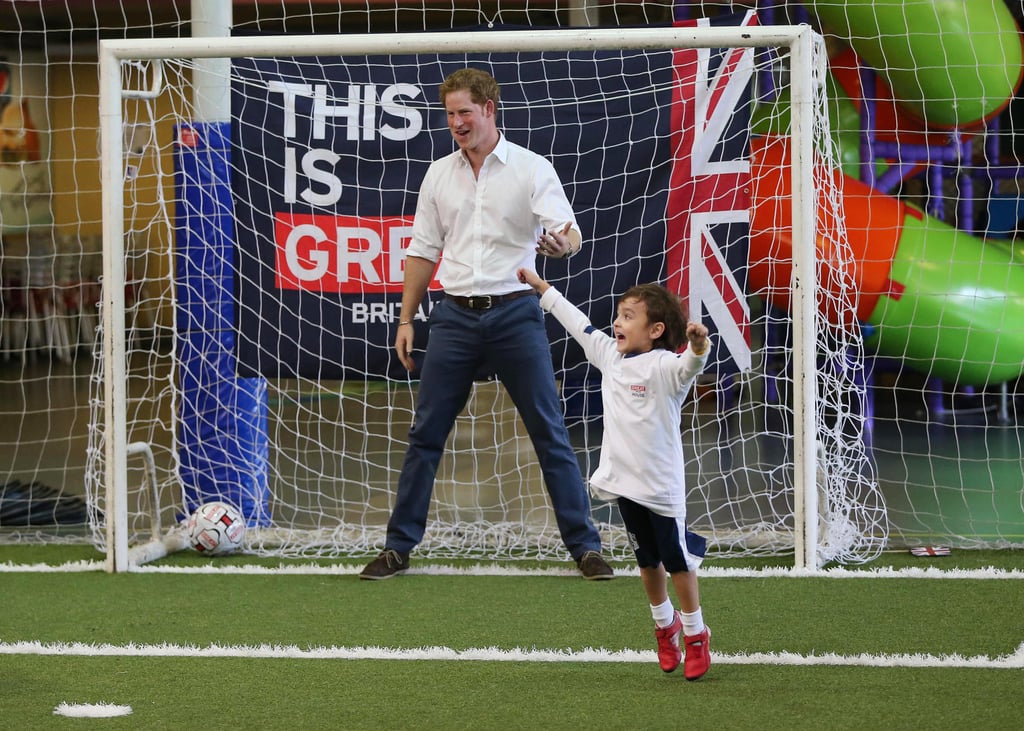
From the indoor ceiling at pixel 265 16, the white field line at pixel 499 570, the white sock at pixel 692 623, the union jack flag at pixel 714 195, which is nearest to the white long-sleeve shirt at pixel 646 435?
the white sock at pixel 692 623

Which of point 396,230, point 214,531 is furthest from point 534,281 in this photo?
point 214,531

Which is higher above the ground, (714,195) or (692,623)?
(714,195)

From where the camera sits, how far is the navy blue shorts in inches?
136

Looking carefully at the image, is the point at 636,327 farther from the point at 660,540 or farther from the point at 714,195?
the point at 714,195

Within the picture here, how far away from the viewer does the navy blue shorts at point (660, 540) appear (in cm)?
345

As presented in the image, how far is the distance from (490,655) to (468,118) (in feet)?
6.35

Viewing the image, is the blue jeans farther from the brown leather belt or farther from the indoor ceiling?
the indoor ceiling

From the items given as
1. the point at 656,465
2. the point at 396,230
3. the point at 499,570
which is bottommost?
the point at 499,570

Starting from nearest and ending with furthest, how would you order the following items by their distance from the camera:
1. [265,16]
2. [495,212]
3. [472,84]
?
[472,84] < [495,212] < [265,16]

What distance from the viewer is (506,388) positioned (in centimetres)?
482

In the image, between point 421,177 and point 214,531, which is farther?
point 421,177

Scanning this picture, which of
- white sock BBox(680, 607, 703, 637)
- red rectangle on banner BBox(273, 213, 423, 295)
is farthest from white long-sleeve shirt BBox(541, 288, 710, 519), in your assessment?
red rectangle on banner BBox(273, 213, 423, 295)

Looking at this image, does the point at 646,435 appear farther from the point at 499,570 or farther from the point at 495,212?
the point at 499,570

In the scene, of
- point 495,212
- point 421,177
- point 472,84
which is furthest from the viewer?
point 421,177
